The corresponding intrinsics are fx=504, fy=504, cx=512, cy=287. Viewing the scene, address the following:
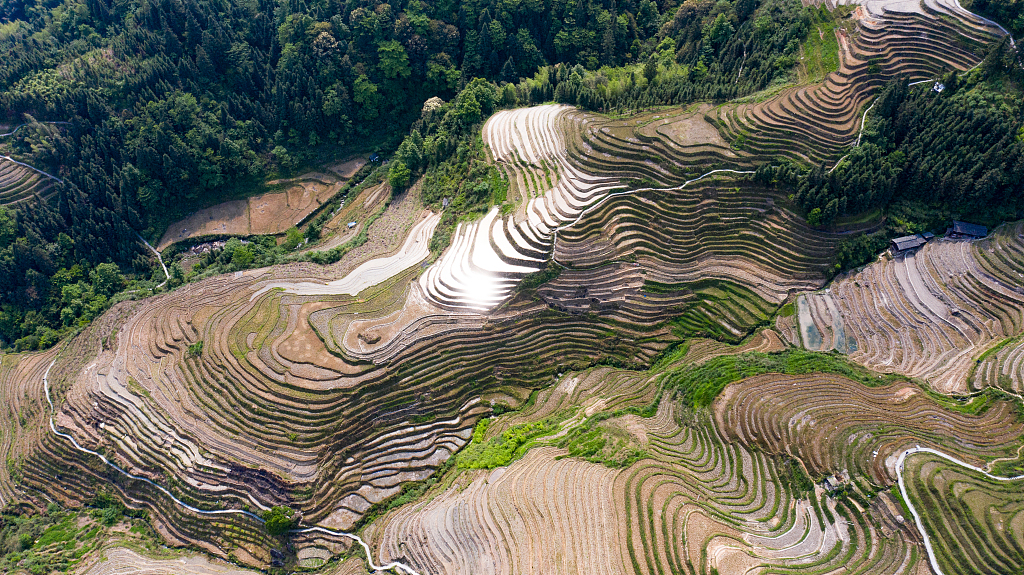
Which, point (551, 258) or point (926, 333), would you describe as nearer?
point (926, 333)

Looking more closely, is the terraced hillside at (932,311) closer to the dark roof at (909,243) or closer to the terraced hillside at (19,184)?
the dark roof at (909,243)

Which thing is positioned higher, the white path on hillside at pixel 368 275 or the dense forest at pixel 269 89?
the dense forest at pixel 269 89

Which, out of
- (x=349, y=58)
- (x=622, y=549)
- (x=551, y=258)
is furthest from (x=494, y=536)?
(x=349, y=58)

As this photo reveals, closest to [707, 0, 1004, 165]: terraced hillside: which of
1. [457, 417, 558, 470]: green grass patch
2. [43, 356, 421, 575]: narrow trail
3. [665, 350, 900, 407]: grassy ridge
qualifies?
[665, 350, 900, 407]: grassy ridge

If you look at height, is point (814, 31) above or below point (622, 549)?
above

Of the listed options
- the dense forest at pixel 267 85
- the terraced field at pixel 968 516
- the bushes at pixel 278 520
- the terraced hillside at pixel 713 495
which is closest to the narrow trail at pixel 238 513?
the bushes at pixel 278 520

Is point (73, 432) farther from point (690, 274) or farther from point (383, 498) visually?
point (690, 274)
